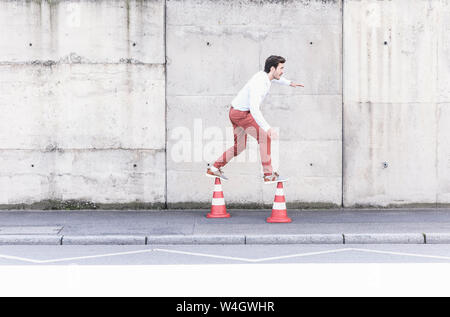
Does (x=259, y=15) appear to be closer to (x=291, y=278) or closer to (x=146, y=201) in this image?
(x=146, y=201)

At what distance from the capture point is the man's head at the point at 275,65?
11039 millimetres

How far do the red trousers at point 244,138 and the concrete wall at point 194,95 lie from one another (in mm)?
700

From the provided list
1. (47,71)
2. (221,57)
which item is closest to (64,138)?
(47,71)

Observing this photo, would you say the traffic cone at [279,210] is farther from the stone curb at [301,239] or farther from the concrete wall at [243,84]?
the concrete wall at [243,84]

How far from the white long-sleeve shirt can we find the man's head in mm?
188

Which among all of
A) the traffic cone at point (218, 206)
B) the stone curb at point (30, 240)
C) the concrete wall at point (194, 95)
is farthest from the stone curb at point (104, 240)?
the concrete wall at point (194, 95)

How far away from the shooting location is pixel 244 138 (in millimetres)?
11008

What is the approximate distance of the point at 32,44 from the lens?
1162cm

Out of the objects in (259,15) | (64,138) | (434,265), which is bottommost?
(434,265)

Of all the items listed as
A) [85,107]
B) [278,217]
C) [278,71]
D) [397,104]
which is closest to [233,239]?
[278,217]

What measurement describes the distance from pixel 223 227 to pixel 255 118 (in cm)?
180

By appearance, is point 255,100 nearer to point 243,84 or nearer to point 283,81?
point 283,81

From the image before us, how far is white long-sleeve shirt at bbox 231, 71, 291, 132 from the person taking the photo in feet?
34.7
